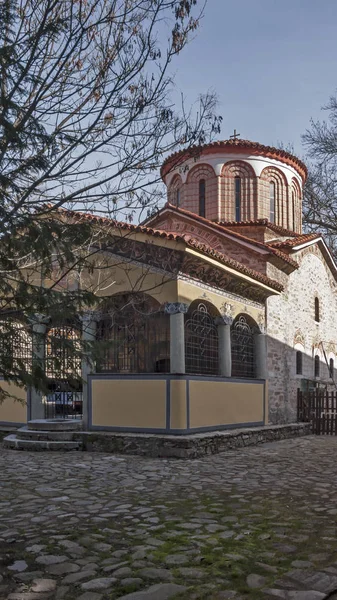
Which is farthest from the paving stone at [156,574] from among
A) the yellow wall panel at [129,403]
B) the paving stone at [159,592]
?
the yellow wall panel at [129,403]

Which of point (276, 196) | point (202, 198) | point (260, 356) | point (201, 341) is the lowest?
point (260, 356)

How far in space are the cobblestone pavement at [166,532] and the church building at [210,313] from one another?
1294 millimetres

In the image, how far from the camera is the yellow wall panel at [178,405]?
9.89 metres

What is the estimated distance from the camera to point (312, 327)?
1692cm

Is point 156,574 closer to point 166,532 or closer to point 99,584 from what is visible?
point 99,584

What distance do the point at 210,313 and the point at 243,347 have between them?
178 centimetres

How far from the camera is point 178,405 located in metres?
9.90

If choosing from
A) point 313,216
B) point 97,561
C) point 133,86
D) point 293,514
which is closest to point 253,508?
point 293,514

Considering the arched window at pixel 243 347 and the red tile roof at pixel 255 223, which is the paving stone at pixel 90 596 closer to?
the arched window at pixel 243 347

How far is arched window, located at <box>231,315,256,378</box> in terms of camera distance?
1299 centimetres

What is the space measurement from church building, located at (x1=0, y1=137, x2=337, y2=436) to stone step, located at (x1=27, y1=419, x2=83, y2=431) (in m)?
0.21

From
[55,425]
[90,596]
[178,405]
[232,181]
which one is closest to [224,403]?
[178,405]

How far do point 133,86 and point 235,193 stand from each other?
1245 cm

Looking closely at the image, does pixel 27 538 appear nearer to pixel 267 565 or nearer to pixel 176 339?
pixel 267 565
